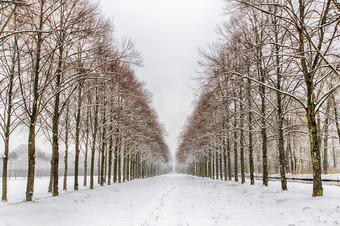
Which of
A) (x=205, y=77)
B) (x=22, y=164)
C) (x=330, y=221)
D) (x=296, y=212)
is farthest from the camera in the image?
(x=22, y=164)

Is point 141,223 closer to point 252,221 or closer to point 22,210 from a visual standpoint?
point 252,221

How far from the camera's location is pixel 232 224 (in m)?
7.07

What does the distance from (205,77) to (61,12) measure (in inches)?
352

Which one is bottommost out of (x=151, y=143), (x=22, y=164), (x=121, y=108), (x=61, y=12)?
(x=22, y=164)

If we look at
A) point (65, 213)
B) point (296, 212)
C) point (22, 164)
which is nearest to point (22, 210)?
point (65, 213)

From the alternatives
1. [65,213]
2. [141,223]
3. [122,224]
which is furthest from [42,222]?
[141,223]

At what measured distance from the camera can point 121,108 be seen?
78.4ft

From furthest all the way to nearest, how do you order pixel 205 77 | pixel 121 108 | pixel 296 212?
pixel 121 108 → pixel 205 77 → pixel 296 212

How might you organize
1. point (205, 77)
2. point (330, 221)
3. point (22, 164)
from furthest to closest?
point (22, 164)
point (205, 77)
point (330, 221)

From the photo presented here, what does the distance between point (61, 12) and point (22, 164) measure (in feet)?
495

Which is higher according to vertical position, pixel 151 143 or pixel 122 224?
pixel 151 143

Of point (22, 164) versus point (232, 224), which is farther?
point (22, 164)

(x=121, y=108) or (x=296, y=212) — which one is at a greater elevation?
(x=121, y=108)

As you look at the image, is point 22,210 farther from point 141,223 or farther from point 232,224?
point 232,224
